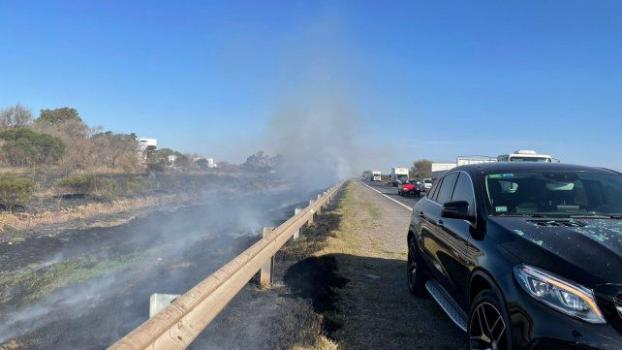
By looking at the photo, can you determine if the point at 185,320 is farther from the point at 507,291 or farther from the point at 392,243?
the point at 392,243

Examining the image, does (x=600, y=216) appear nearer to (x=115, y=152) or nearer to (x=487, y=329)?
(x=487, y=329)

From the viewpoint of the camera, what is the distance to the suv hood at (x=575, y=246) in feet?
10.7

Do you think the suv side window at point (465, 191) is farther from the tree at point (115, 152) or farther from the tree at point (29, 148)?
the tree at point (115, 152)

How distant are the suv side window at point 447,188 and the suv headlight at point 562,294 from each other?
107 inches

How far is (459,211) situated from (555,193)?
3.51 feet

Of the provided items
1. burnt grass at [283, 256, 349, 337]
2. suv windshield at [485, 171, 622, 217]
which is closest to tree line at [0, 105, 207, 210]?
burnt grass at [283, 256, 349, 337]

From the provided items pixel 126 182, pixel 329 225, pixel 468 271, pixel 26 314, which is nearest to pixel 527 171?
pixel 468 271

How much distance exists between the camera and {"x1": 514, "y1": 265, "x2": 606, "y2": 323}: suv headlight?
3.13 metres

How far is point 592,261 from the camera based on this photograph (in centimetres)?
337


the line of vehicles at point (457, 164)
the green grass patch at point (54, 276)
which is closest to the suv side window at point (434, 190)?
the line of vehicles at point (457, 164)

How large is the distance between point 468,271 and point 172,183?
29430 millimetres

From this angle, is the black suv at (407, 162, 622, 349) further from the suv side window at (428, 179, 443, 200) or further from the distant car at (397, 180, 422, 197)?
the distant car at (397, 180, 422, 197)

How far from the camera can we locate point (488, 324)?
3893mm

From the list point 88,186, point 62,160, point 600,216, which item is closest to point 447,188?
point 600,216
